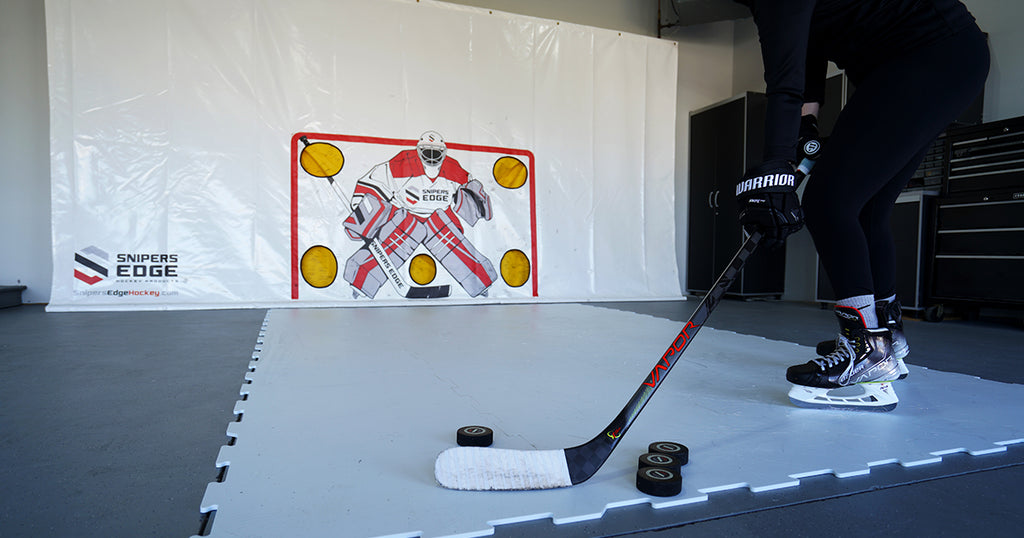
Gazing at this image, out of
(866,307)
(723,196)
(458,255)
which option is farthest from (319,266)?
(723,196)

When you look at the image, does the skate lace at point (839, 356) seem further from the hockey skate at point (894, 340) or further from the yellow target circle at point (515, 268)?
the yellow target circle at point (515, 268)

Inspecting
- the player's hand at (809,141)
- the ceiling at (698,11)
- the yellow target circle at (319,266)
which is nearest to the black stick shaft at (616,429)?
the player's hand at (809,141)

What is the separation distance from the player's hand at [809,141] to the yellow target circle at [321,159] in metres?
3.21

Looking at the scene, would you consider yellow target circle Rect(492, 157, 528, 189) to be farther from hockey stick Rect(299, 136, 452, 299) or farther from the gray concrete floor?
the gray concrete floor

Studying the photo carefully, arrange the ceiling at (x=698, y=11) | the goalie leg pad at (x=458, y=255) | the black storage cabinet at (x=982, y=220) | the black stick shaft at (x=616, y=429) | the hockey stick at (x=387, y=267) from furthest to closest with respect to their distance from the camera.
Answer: the ceiling at (x=698, y=11)
the goalie leg pad at (x=458, y=255)
the hockey stick at (x=387, y=267)
the black storage cabinet at (x=982, y=220)
the black stick shaft at (x=616, y=429)

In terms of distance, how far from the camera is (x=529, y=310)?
352 centimetres

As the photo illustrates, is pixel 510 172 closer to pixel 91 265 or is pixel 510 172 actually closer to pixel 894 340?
pixel 91 265

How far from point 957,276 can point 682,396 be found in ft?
9.60

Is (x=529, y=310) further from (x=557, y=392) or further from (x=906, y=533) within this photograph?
(x=906, y=533)

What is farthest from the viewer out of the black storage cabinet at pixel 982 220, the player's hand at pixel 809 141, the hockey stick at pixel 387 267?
the hockey stick at pixel 387 267

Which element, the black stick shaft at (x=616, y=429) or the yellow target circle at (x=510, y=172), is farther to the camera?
the yellow target circle at (x=510, y=172)

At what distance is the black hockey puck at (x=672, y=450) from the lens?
0.86 m

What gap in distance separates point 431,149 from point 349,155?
2.03ft

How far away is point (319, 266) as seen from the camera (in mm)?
3729
